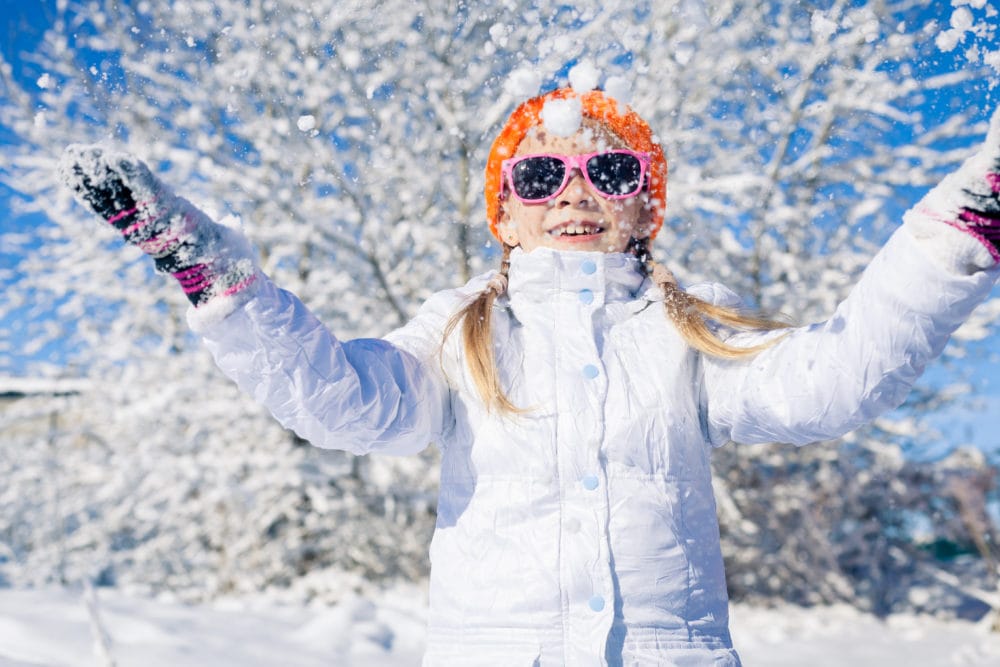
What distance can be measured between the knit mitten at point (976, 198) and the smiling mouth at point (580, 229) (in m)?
0.68

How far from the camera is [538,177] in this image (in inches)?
67.1

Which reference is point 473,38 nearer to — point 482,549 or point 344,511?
point 344,511

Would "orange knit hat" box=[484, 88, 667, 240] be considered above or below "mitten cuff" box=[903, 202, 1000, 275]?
above

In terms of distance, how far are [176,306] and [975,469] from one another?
6.98 meters

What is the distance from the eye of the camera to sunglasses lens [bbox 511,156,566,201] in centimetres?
169

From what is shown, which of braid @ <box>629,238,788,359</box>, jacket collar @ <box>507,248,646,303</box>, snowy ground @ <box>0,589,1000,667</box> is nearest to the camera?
braid @ <box>629,238,788,359</box>

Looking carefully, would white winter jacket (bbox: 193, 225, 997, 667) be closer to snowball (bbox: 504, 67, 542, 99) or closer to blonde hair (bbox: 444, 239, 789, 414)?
blonde hair (bbox: 444, 239, 789, 414)

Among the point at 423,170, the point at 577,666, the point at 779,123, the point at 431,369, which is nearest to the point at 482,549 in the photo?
the point at 577,666

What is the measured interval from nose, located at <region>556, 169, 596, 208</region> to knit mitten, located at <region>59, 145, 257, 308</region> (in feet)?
2.34

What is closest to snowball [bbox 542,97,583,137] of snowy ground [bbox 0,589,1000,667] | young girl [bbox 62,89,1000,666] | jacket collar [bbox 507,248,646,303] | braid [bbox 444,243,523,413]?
young girl [bbox 62,89,1000,666]

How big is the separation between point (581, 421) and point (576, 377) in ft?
0.29

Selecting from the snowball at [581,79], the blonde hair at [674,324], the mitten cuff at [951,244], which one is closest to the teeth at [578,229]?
the blonde hair at [674,324]

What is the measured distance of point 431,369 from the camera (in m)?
1.60

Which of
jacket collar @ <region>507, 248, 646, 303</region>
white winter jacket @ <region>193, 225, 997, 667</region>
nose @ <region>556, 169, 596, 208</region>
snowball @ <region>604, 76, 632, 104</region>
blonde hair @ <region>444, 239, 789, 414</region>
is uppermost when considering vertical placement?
snowball @ <region>604, 76, 632, 104</region>
